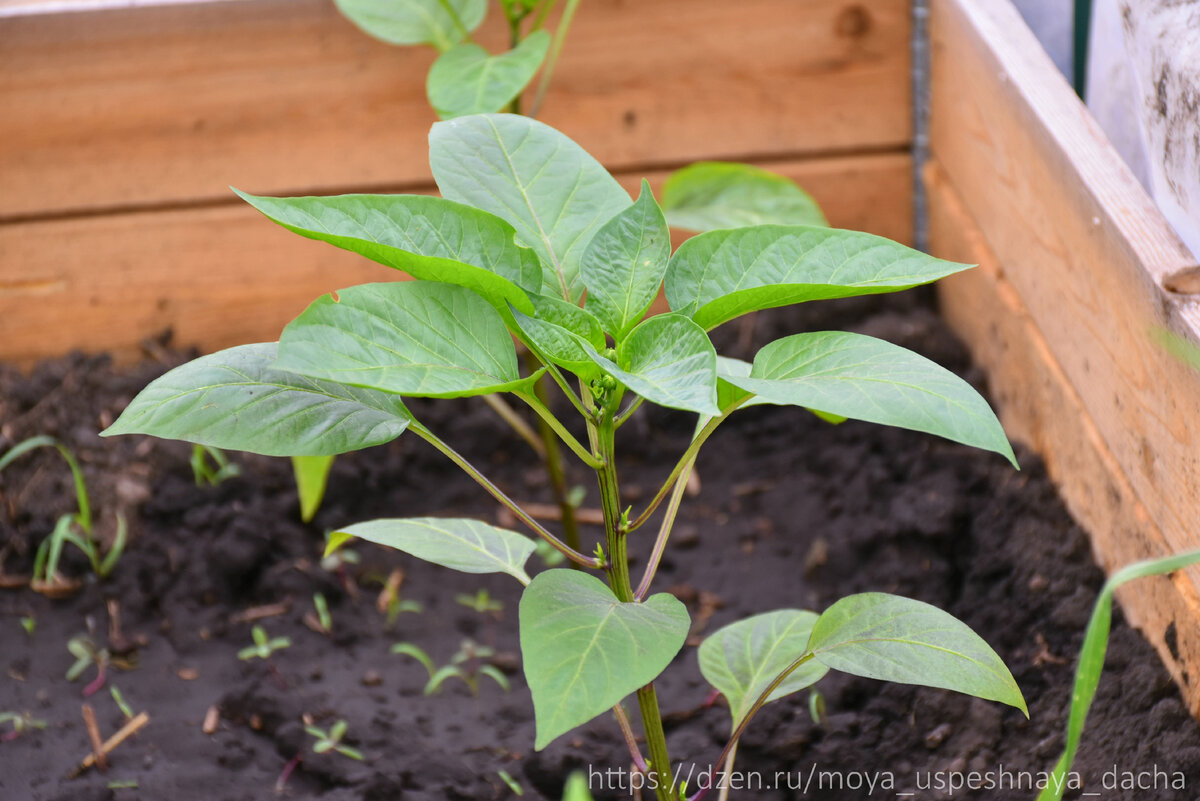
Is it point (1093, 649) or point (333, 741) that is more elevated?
point (1093, 649)

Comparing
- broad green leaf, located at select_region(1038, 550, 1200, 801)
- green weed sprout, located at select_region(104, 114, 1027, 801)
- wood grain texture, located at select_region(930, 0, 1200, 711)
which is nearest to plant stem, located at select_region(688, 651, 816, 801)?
green weed sprout, located at select_region(104, 114, 1027, 801)

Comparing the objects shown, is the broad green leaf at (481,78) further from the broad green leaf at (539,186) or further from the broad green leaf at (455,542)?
the broad green leaf at (455,542)

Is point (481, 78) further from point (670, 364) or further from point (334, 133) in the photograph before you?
point (670, 364)

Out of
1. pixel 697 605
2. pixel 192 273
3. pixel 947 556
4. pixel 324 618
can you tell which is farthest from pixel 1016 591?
pixel 192 273

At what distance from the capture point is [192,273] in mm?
1648

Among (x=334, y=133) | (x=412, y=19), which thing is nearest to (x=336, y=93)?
(x=334, y=133)

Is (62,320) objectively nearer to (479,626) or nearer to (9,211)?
(9,211)

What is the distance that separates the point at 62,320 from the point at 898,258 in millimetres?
1471

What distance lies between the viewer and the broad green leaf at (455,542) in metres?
0.81

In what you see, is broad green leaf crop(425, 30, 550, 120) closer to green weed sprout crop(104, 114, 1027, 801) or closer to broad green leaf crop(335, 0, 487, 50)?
broad green leaf crop(335, 0, 487, 50)

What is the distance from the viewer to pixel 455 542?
85 centimetres

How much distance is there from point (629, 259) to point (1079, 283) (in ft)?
2.07

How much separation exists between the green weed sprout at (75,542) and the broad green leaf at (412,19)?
704mm

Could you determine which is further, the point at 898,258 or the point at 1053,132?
the point at 1053,132
